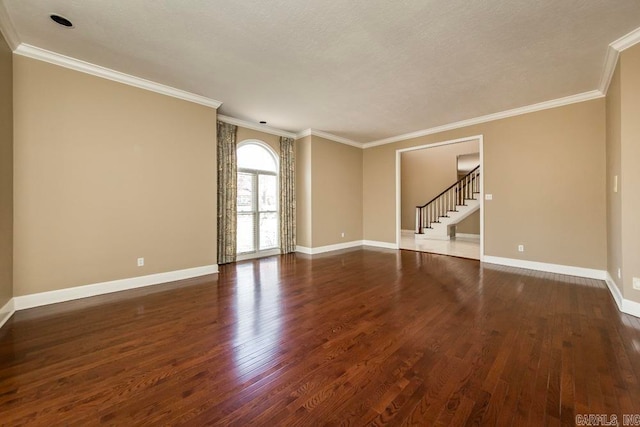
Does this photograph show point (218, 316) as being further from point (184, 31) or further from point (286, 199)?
point (286, 199)

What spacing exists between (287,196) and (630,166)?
5538 mm

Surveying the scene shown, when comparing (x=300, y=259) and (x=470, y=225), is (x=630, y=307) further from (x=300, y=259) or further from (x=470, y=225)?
(x=470, y=225)

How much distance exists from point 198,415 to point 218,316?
1438 mm

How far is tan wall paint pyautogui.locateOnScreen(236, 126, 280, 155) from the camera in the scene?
5680mm

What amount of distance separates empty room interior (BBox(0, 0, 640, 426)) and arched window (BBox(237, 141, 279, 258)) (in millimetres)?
110

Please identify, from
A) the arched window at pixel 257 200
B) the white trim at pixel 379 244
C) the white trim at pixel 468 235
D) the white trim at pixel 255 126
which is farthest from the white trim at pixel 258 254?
the white trim at pixel 468 235

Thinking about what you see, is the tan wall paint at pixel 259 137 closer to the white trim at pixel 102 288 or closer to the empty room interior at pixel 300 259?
the empty room interior at pixel 300 259

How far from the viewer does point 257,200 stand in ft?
19.8

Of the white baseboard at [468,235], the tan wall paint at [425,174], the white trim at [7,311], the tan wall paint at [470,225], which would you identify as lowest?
the white trim at [7,311]

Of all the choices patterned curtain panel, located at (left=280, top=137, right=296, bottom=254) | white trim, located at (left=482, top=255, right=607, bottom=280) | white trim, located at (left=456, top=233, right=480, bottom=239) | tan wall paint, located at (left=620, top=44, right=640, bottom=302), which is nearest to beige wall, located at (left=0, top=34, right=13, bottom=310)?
patterned curtain panel, located at (left=280, top=137, right=296, bottom=254)

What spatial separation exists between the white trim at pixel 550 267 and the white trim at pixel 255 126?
5.26m

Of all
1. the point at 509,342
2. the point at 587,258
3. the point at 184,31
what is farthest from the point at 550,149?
the point at 184,31

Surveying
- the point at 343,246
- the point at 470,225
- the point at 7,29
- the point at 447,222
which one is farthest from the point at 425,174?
the point at 7,29

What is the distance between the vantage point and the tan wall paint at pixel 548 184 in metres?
4.21
